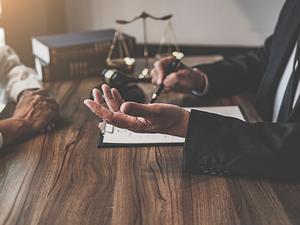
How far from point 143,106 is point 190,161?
0.51ft

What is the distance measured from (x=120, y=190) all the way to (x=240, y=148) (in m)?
0.27

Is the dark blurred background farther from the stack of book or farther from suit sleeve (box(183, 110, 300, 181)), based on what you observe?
suit sleeve (box(183, 110, 300, 181))

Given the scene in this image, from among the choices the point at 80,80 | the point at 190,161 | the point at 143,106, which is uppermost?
the point at 143,106

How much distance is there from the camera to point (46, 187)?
0.99 metres

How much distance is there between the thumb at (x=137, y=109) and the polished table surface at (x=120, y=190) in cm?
13

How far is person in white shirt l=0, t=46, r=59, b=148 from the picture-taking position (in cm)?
121

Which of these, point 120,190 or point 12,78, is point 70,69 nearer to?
point 12,78

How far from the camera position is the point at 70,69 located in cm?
171

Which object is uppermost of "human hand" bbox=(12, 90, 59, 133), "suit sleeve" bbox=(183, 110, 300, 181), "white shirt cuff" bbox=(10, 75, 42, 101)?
"suit sleeve" bbox=(183, 110, 300, 181)

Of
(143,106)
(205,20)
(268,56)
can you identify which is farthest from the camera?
(205,20)

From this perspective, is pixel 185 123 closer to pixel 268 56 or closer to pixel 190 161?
pixel 190 161

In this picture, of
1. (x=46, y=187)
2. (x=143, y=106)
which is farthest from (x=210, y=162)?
(x=46, y=187)

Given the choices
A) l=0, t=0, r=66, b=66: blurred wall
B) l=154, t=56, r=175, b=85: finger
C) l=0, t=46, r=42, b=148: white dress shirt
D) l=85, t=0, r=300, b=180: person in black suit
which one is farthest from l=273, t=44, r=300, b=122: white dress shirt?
l=0, t=0, r=66, b=66: blurred wall

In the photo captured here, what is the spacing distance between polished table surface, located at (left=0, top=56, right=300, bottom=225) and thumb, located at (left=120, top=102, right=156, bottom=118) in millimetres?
132
